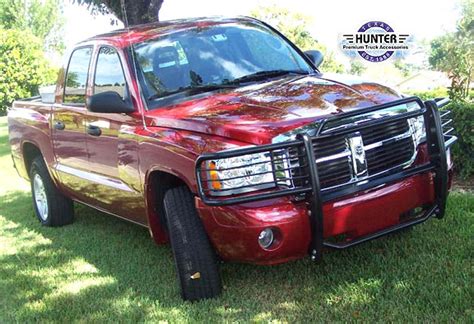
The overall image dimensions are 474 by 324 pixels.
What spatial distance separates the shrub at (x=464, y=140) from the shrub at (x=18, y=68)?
76.1 ft

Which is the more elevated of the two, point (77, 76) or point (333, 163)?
point (77, 76)

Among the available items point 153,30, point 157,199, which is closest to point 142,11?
point 153,30

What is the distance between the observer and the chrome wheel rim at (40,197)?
635cm

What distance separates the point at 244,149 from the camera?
3.27 m

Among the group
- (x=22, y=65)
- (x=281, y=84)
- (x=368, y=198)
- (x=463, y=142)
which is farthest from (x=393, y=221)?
(x=22, y=65)

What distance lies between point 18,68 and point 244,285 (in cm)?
2439

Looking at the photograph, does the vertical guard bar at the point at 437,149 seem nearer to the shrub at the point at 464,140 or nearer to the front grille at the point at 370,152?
the front grille at the point at 370,152

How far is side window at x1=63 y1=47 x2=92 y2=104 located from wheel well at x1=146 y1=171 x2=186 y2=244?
1.45m

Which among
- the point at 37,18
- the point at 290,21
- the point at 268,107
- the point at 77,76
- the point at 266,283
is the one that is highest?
the point at 37,18

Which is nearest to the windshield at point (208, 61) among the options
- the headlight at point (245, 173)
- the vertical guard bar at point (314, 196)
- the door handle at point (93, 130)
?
the door handle at point (93, 130)

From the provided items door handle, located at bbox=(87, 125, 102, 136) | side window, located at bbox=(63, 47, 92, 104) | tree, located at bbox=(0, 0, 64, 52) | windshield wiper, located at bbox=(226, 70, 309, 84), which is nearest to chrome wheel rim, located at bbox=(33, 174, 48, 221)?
side window, located at bbox=(63, 47, 92, 104)

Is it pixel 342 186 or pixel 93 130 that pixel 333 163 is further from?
pixel 93 130

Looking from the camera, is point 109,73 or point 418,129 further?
point 109,73

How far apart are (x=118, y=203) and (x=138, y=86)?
1.01 metres
